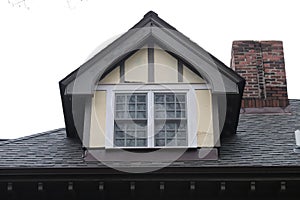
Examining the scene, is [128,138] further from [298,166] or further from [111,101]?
[298,166]

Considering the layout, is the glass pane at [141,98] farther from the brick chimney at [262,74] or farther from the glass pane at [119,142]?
the brick chimney at [262,74]

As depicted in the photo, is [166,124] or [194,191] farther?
[166,124]

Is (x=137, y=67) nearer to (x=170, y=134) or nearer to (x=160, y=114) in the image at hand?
(x=160, y=114)

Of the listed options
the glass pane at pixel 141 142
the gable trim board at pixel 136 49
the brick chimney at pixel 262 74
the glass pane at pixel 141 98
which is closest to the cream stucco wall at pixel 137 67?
the gable trim board at pixel 136 49

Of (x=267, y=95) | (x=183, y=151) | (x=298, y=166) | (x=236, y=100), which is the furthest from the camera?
(x=267, y=95)

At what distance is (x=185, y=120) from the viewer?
8953mm

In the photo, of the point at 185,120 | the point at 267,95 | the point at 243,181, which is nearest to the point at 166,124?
the point at 185,120

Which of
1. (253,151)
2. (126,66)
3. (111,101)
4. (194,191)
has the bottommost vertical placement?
(194,191)

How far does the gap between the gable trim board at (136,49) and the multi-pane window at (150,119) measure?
0.50 m

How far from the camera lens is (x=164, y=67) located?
9516mm

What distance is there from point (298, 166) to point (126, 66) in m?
3.15

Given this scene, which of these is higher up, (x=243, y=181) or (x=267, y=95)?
(x=267, y=95)

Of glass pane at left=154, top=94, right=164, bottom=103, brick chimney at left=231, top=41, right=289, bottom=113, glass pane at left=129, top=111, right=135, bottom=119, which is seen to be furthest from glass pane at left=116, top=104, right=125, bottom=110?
brick chimney at left=231, top=41, right=289, bottom=113

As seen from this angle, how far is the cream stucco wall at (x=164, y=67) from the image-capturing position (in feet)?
30.8
